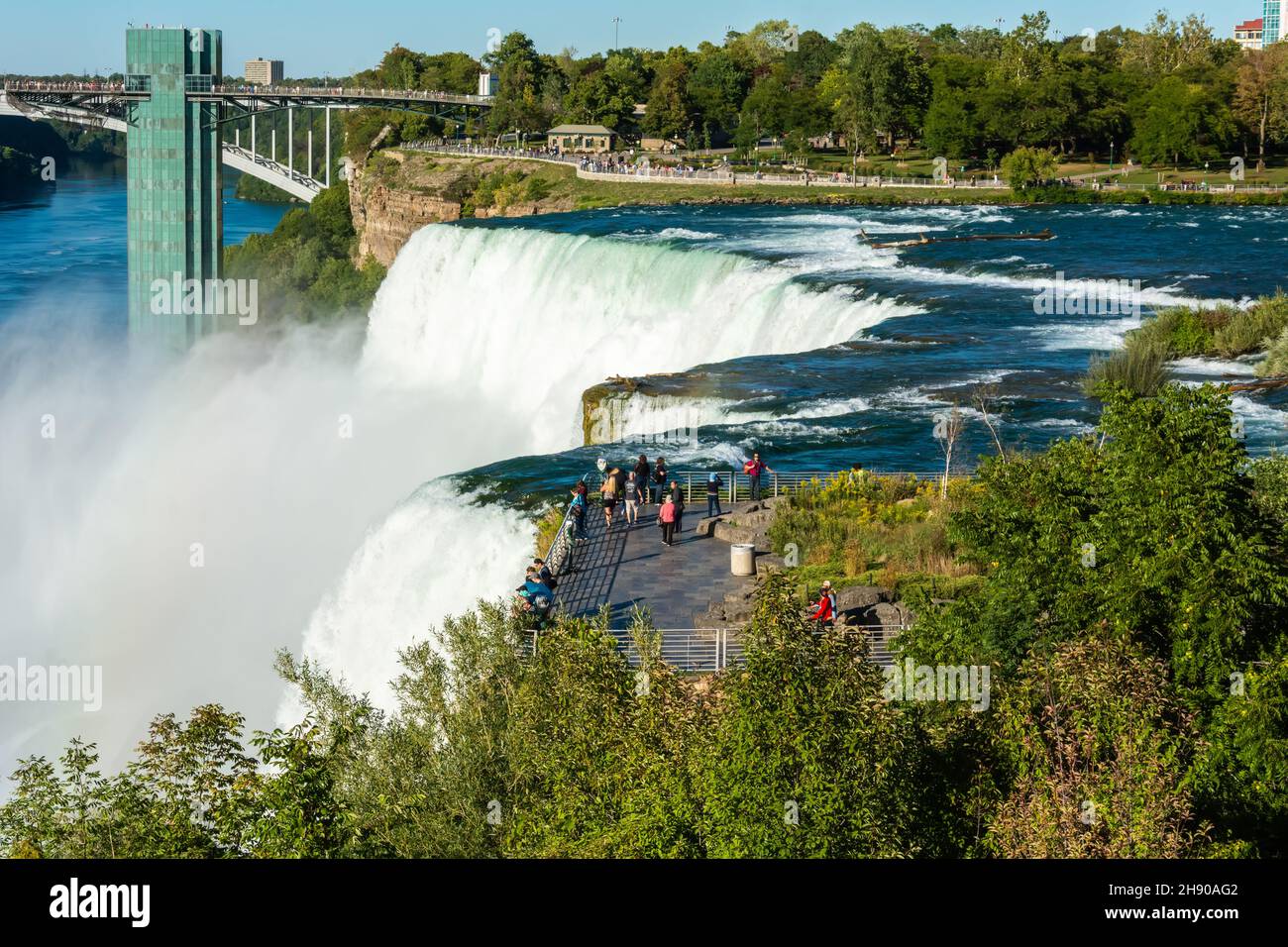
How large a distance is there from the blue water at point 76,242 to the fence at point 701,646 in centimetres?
7802

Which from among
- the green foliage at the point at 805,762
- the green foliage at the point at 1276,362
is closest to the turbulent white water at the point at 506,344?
the green foliage at the point at 1276,362

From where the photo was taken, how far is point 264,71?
139250 mm

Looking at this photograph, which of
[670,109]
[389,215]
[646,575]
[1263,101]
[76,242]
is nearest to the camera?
[646,575]

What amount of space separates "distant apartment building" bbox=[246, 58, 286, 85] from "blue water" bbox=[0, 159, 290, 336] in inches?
475

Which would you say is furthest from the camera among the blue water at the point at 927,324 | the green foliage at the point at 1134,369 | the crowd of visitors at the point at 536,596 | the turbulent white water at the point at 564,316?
the turbulent white water at the point at 564,316

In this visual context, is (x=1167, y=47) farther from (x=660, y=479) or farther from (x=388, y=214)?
(x=660, y=479)

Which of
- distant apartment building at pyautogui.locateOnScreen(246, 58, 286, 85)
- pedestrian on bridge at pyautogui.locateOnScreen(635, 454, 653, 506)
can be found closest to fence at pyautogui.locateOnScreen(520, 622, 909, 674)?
pedestrian on bridge at pyautogui.locateOnScreen(635, 454, 653, 506)

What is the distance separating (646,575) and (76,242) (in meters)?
114

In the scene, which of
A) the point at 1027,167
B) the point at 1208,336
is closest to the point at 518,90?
the point at 1027,167

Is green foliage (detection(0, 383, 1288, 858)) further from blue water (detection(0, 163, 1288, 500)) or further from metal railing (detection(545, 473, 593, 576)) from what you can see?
blue water (detection(0, 163, 1288, 500))

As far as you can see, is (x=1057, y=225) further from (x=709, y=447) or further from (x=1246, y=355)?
(x=709, y=447)

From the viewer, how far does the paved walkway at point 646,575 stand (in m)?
22.2

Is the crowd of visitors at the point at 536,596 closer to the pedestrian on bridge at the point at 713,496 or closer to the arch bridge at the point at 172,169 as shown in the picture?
the pedestrian on bridge at the point at 713,496
